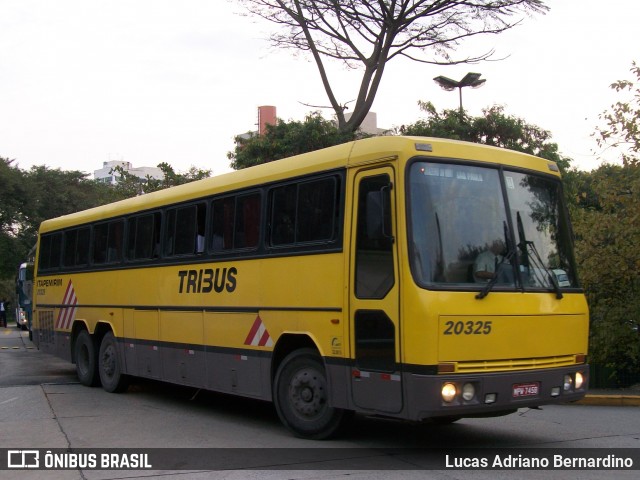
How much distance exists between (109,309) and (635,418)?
28.2 ft

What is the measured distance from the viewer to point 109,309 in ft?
44.3

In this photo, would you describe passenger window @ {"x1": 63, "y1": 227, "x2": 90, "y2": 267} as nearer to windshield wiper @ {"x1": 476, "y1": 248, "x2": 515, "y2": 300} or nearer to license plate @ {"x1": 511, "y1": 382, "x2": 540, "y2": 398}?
windshield wiper @ {"x1": 476, "y1": 248, "x2": 515, "y2": 300}

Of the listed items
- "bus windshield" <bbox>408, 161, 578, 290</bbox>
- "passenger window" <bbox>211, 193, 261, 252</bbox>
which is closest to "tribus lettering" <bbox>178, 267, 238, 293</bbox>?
"passenger window" <bbox>211, 193, 261, 252</bbox>

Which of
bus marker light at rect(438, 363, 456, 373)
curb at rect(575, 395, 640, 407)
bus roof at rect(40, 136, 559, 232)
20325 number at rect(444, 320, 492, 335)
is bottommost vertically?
curb at rect(575, 395, 640, 407)

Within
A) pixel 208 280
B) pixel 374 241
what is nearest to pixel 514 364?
pixel 374 241

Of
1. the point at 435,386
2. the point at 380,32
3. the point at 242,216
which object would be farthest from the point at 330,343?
the point at 380,32

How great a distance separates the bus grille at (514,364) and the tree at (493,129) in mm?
19801

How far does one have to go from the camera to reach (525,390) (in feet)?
24.9

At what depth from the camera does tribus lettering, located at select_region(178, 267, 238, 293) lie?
1008 centimetres

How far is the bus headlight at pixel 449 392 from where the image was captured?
7105mm

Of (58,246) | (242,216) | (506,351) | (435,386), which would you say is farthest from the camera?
(58,246)

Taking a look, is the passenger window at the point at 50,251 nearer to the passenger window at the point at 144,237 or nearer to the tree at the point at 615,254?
the passenger window at the point at 144,237

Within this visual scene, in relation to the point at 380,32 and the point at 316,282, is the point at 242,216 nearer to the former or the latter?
the point at 316,282

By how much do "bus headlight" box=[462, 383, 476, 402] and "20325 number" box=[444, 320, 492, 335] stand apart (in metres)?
0.49
